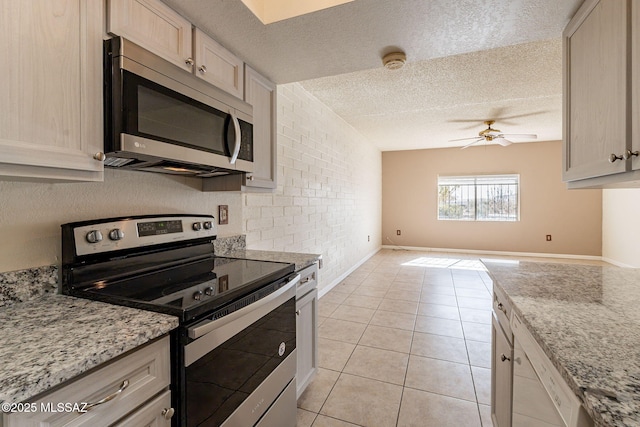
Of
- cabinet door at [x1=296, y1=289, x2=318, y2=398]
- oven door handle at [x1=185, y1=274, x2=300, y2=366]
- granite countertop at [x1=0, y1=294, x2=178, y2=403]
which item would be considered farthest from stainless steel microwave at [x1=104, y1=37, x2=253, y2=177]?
cabinet door at [x1=296, y1=289, x2=318, y2=398]

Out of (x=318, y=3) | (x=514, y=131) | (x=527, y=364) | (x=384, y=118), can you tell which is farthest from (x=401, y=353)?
(x=514, y=131)

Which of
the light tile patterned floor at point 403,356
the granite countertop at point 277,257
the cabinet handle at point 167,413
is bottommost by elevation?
the light tile patterned floor at point 403,356

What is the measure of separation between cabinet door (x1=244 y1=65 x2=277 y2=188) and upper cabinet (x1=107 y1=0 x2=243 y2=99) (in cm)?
12

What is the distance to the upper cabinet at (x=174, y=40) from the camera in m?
1.09

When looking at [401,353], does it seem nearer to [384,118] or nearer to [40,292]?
[40,292]

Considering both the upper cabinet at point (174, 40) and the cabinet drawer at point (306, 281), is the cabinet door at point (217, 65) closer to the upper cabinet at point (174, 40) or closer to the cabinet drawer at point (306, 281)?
the upper cabinet at point (174, 40)

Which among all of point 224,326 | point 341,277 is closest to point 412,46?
point 224,326

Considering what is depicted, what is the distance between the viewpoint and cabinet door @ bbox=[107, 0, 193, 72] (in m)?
1.06

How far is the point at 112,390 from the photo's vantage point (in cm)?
73

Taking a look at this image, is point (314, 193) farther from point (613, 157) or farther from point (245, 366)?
point (613, 157)

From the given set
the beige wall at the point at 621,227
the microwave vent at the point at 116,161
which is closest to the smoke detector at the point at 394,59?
the microwave vent at the point at 116,161

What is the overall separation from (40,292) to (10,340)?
1.39 feet

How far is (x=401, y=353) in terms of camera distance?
2.34m

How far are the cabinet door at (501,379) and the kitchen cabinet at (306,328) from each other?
100 cm
